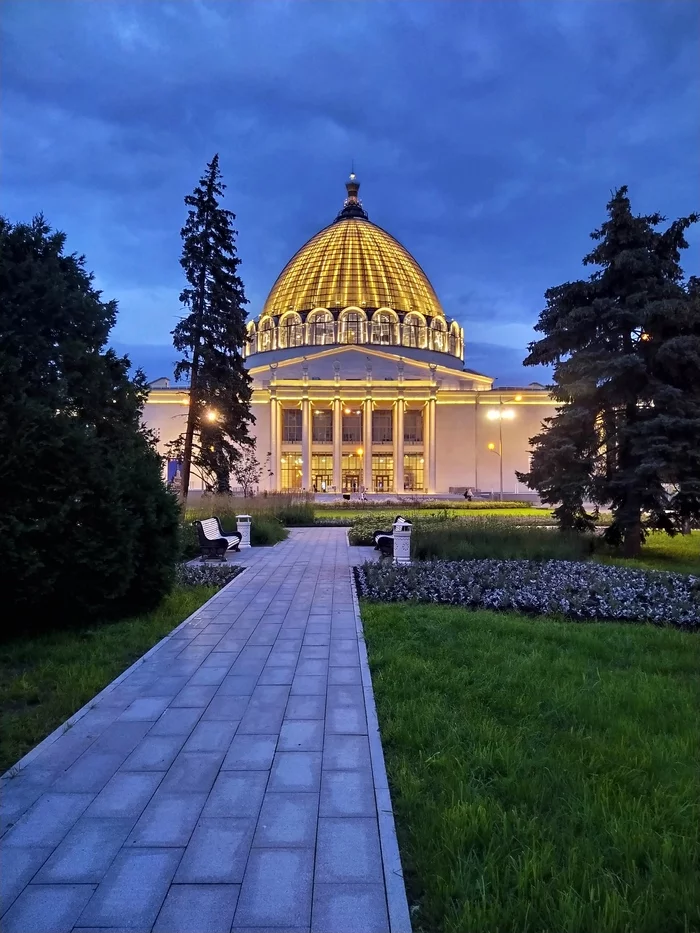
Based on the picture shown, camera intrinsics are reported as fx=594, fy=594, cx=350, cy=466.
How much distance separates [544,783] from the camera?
11.3ft

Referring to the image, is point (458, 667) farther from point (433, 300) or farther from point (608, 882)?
point (433, 300)

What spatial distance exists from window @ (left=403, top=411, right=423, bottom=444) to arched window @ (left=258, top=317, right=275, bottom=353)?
746 inches

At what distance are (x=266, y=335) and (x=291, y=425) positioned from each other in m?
14.7

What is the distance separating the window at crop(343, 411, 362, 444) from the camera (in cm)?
6222

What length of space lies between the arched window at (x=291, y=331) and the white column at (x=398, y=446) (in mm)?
15445

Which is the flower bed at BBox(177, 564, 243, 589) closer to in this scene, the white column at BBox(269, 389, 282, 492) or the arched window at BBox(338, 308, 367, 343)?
the white column at BBox(269, 389, 282, 492)

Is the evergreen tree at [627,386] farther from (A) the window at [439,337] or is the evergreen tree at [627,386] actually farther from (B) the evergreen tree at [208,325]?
(A) the window at [439,337]

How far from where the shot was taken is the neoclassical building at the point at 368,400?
195ft

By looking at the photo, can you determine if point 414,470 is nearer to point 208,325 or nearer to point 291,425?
point 291,425

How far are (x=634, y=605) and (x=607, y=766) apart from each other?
5039 mm

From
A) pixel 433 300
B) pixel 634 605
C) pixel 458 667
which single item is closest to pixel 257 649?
pixel 458 667

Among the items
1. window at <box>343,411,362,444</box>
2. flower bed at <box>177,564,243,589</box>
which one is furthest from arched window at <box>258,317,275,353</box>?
flower bed at <box>177,564,243,589</box>

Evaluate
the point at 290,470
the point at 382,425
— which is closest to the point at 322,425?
the point at 290,470

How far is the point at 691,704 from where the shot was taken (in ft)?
15.4
